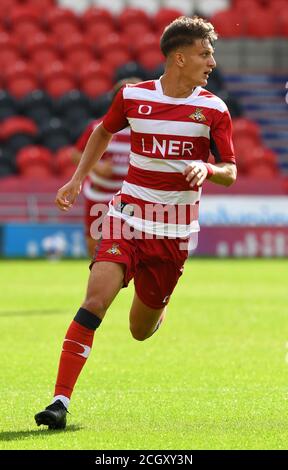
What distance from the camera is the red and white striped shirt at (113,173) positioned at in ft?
45.4

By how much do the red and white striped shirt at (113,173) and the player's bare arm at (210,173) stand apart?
6993 mm

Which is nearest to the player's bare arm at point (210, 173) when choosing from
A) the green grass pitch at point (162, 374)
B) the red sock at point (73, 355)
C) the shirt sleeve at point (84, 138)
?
the red sock at point (73, 355)

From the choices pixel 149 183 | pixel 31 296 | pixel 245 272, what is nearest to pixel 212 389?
pixel 149 183

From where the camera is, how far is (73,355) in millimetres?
6641

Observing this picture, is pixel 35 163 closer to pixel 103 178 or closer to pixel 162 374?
pixel 103 178

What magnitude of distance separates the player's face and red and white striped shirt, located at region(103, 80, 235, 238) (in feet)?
0.41

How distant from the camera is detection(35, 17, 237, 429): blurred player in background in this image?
6.93m

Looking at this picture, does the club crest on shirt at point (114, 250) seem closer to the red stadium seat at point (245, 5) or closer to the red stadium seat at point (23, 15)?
the red stadium seat at point (23, 15)

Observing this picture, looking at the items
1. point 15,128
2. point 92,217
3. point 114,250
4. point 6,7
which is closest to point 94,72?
point 15,128

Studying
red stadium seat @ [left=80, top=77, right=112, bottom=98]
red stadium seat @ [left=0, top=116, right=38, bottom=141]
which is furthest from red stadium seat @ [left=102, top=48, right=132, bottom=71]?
red stadium seat @ [left=0, top=116, right=38, bottom=141]

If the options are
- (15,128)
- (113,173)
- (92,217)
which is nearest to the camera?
(92,217)

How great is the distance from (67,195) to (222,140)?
0.96 metres

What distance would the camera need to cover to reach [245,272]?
1991 centimetres
